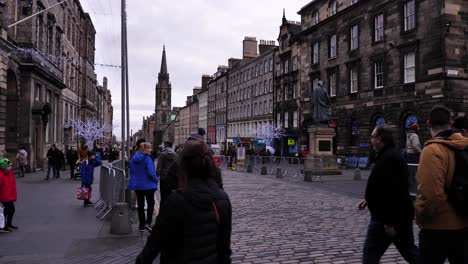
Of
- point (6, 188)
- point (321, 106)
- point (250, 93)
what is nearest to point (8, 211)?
point (6, 188)

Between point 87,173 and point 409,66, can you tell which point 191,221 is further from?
point 409,66

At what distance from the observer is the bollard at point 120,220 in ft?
26.7

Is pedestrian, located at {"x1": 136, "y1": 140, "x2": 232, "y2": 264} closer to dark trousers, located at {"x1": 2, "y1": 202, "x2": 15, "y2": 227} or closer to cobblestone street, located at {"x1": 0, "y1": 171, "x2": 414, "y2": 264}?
cobblestone street, located at {"x1": 0, "y1": 171, "x2": 414, "y2": 264}

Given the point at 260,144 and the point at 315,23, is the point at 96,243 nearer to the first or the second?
the point at 315,23

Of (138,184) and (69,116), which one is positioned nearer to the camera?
(138,184)

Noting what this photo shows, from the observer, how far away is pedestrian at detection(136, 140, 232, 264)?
9.04 feet

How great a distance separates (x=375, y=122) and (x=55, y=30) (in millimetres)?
26971

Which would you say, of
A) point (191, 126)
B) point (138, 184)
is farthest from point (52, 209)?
point (191, 126)

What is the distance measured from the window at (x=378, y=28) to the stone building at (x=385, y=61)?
0.08 meters

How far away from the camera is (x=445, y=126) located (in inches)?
151

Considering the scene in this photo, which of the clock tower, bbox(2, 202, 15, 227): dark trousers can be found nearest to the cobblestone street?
bbox(2, 202, 15, 227): dark trousers

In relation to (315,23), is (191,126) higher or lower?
lower

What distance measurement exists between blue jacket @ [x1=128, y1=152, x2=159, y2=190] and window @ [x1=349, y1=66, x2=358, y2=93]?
1109 inches

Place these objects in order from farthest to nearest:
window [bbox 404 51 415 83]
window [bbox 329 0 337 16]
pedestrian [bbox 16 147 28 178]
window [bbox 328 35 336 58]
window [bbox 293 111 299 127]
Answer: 1. window [bbox 293 111 299 127]
2. window [bbox 329 0 337 16]
3. window [bbox 328 35 336 58]
4. window [bbox 404 51 415 83]
5. pedestrian [bbox 16 147 28 178]
